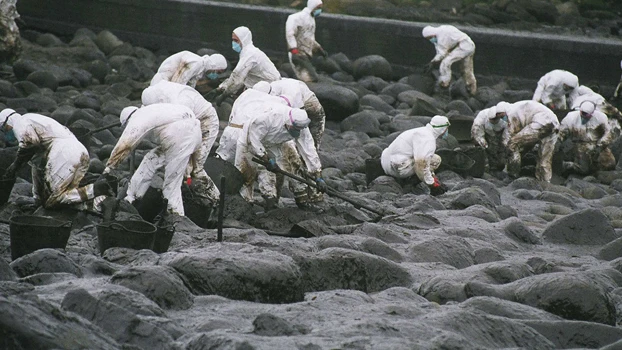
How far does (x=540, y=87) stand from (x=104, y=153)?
8.47 m

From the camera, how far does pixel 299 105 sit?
13875 millimetres

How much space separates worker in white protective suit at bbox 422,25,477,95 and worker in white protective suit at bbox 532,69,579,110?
2.78 meters

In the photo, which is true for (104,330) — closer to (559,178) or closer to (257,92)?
(257,92)

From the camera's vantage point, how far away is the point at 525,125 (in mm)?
16250

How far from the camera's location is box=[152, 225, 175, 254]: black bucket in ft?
30.0

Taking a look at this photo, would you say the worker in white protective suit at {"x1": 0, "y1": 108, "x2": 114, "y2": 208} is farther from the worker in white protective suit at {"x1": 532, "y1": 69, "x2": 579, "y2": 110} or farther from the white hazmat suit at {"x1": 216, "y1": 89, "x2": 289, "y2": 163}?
the worker in white protective suit at {"x1": 532, "y1": 69, "x2": 579, "y2": 110}

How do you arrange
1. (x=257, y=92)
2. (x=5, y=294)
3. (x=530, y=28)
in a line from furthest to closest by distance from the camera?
1. (x=530, y=28)
2. (x=257, y=92)
3. (x=5, y=294)

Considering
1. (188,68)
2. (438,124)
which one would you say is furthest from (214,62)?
(438,124)

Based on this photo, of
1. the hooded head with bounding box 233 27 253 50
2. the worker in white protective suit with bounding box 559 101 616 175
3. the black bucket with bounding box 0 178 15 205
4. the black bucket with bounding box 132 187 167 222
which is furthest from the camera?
the worker in white protective suit with bounding box 559 101 616 175

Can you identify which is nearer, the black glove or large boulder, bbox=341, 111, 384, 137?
the black glove

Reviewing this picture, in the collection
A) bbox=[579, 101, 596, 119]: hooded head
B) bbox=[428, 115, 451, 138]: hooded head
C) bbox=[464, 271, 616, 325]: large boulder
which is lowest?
bbox=[579, 101, 596, 119]: hooded head

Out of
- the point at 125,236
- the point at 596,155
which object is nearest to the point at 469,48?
the point at 596,155

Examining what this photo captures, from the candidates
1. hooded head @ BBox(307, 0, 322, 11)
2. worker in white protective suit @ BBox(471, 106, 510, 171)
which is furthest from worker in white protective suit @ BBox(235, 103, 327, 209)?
hooded head @ BBox(307, 0, 322, 11)

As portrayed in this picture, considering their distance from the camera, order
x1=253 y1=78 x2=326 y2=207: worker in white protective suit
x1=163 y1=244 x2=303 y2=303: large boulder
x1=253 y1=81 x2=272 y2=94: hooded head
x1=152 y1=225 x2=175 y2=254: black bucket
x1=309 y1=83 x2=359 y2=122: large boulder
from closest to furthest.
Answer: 1. x1=163 y1=244 x2=303 y2=303: large boulder
2. x1=152 y1=225 x2=175 y2=254: black bucket
3. x1=253 y1=78 x2=326 y2=207: worker in white protective suit
4. x1=253 y1=81 x2=272 y2=94: hooded head
5. x1=309 y1=83 x2=359 y2=122: large boulder
